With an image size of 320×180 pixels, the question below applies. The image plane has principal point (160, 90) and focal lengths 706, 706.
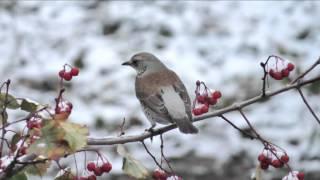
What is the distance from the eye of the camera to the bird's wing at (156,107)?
112 inches

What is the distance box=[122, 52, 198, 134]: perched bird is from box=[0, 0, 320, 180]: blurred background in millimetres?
2273

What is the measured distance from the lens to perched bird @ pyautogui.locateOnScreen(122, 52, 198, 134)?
2.72 m

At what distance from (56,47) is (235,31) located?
1.87 meters

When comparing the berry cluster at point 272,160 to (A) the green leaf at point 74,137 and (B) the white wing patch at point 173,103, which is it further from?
(A) the green leaf at point 74,137

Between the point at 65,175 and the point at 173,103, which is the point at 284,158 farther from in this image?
the point at 173,103

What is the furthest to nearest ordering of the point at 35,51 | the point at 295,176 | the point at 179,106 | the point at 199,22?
the point at 199,22 < the point at 35,51 < the point at 179,106 < the point at 295,176

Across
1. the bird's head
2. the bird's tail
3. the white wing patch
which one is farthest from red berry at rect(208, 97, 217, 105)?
the bird's head

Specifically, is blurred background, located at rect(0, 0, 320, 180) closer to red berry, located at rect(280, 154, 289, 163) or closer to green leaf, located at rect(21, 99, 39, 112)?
red berry, located at rect(280, 154, 289, 163)

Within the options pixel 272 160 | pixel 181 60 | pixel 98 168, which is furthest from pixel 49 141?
pixel 181 60

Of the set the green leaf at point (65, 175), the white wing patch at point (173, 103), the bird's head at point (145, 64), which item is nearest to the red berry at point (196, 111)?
the white wing patch at point (173, 103)

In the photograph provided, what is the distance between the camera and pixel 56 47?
23.6 ft

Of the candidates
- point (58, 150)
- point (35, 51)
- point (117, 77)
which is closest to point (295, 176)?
point (58, 150)

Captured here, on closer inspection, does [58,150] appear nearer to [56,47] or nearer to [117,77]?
[117,77]

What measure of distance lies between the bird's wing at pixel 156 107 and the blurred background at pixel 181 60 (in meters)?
2.58
